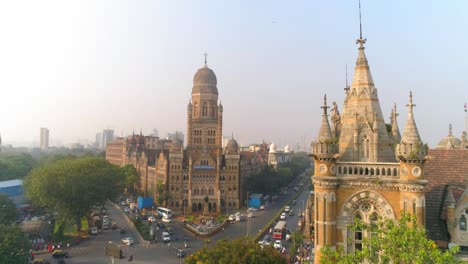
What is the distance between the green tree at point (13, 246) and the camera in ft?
119

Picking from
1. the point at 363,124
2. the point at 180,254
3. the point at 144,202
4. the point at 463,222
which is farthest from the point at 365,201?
the point at 144,202

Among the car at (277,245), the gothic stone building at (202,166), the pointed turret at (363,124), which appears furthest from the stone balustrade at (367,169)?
the gothic stone building at (202,166)

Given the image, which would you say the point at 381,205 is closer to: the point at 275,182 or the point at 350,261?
the point at 350,261

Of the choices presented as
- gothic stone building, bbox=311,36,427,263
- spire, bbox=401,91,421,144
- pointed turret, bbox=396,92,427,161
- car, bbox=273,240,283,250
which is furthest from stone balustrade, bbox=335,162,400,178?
car, bbox=273,240,283,250

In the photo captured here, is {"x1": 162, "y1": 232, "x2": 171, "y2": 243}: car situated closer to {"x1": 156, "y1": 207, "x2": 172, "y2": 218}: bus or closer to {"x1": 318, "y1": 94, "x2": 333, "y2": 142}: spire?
{"x1": 156, "y1": 207, "x2": 172, "y2": 218}: bus

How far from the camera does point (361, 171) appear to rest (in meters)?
19.9

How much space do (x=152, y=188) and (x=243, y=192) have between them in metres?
25.1

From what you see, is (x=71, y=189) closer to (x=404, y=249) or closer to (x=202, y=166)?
(x=202, y=166)

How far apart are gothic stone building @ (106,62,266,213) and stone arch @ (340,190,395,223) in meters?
69.8

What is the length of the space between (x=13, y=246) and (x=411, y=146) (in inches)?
1503

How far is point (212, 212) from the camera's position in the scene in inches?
3460

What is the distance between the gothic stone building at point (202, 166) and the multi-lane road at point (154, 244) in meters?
9.04

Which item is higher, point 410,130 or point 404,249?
point 410,130

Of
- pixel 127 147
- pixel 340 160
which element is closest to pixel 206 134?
pixel 127 147
